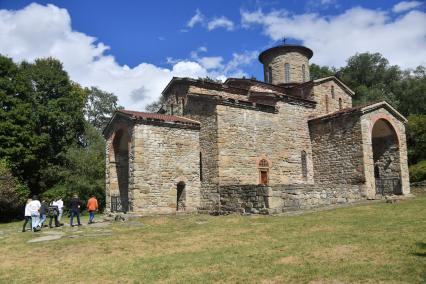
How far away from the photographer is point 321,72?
47312 millimetres

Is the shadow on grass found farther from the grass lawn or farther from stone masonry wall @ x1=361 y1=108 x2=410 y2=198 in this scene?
stone masonry wall @ x1=361 y1=108 x2=410 y2=198

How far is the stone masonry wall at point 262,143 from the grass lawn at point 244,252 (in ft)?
18.0

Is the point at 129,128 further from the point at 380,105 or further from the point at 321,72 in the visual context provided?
the point at 321,72

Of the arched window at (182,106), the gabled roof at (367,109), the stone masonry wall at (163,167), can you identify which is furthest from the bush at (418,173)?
the arched window at (182,106)

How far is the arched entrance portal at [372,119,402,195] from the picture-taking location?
72.9 feet

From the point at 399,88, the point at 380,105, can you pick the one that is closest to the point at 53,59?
the point at 380,105

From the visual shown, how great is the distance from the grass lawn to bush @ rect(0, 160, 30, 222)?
42.6ft

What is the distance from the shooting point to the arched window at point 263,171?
69.9 ft

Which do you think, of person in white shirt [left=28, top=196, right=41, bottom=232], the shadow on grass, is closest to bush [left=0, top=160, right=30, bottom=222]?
person in white shirt [left=28, top=196, right=41, bottom=232]

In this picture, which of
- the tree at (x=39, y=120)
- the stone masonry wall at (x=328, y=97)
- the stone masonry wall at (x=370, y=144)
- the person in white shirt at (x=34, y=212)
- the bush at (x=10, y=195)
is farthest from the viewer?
the tree at (x=39, y=120)

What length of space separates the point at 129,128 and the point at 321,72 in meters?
33.1

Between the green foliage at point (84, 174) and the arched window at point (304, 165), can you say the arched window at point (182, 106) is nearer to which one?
the arched window at point (304, 165)

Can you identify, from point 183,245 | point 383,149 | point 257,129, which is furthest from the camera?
point 383,149

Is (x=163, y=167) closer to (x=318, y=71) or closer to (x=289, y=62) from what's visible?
(x=289, y=62)
